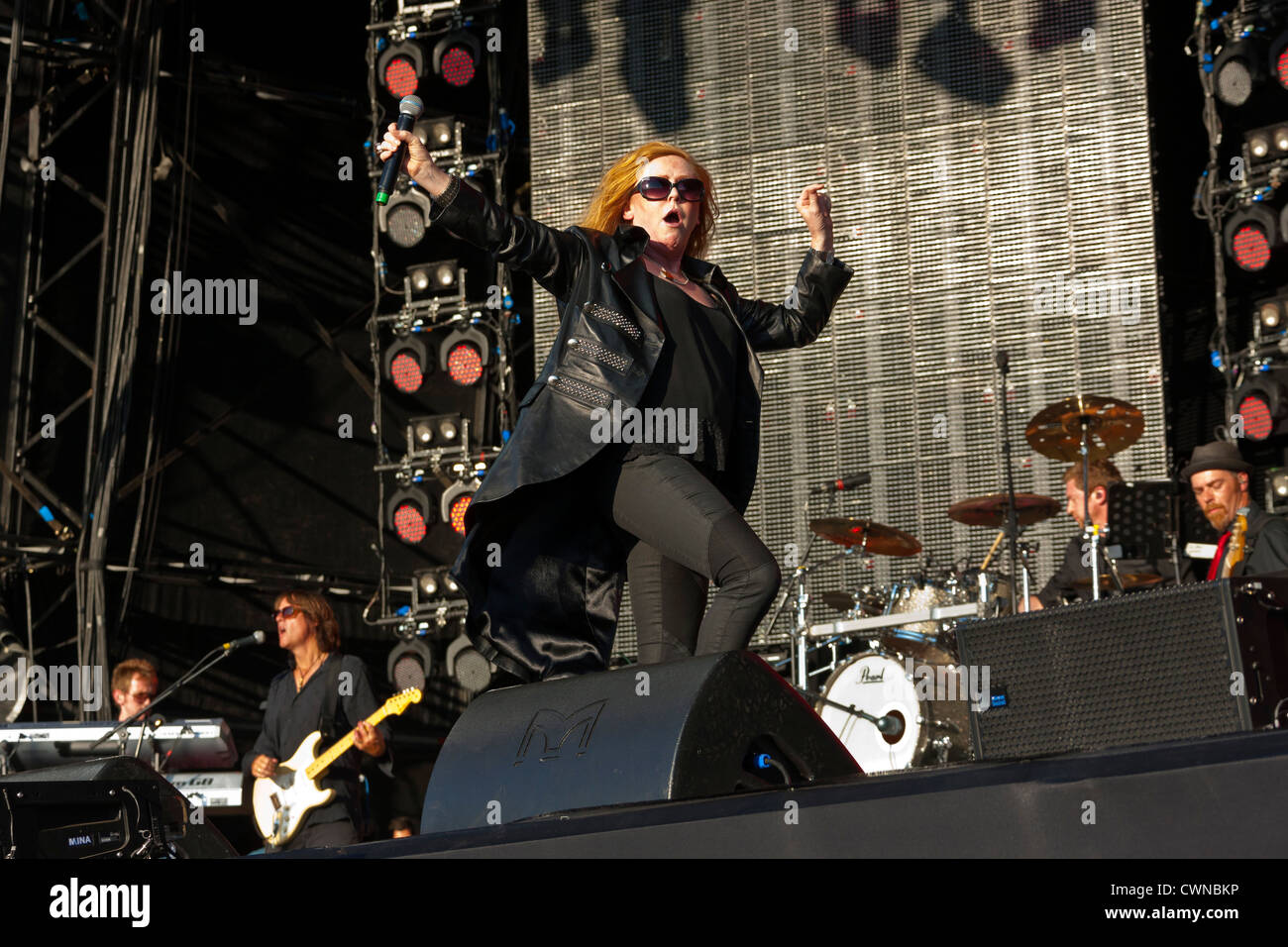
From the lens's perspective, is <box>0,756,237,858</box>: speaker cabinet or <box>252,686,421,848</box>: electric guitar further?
<box>252,686,421,848</box>: electric guitar

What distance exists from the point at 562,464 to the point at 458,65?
641cm

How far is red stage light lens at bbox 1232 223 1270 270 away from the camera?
7730 mm

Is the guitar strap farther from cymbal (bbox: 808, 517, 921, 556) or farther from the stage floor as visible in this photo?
the stage floor

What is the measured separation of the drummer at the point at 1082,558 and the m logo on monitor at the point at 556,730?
4326 millimetres

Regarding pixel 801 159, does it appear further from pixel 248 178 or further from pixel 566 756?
pixel 566 756

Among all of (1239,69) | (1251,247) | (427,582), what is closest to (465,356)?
(427,582)

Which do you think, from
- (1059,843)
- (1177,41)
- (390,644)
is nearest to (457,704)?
(390,644)

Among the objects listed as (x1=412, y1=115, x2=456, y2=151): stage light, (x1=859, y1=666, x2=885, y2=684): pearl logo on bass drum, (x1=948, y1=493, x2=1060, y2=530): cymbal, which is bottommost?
(x1=859, y1=666, x2=885, y2=684): pearl logo on bass drum

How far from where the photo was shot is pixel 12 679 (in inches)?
229

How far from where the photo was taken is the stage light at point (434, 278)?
9.20m

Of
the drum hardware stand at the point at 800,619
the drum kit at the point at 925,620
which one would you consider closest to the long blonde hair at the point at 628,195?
the drum kit at the point at 925,620

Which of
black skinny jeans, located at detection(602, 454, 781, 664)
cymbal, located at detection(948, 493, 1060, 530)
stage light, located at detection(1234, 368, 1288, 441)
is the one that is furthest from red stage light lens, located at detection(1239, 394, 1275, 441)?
black skinny jeans, located at detection(602, 454, 781, 664)

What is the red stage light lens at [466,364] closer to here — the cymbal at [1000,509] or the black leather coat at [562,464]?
the cymbal at [1000,509]

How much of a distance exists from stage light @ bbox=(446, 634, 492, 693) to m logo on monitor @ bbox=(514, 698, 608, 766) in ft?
20.2
